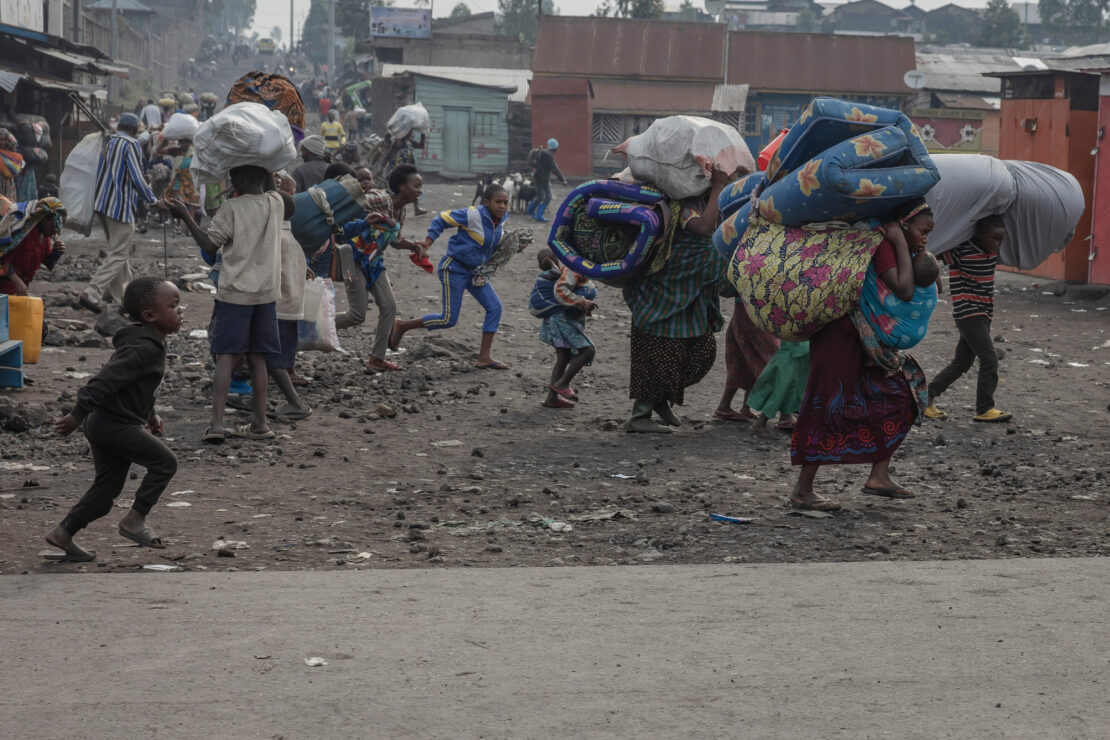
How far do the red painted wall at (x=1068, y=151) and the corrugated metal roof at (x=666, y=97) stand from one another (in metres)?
21.2

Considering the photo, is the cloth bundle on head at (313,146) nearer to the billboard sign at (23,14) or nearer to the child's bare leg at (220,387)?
the child's bare leg at (220,387)


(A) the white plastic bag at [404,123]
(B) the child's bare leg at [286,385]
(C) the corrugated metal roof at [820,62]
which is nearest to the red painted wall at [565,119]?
(C) the corrugated metal roof at [820,62]

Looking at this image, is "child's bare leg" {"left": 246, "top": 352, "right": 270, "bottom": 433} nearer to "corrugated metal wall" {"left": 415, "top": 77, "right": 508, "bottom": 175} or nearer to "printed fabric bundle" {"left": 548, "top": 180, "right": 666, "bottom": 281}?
"printed fabric bundle" {"left": 548, "top": 180, "right": 666, "bottom": 281}

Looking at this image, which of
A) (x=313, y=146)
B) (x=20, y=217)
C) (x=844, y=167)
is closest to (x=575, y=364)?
(x=844, y=167)

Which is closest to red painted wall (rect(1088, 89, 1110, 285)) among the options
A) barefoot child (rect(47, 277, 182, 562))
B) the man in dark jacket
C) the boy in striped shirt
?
the boy in striped shirt

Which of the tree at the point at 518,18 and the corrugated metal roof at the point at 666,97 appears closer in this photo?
the corrugated metal roof at the point at 666,97

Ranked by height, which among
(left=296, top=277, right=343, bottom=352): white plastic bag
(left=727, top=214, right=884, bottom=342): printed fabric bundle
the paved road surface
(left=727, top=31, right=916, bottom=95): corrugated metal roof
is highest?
(left=727, top=31, right=916, bottom=95): corrugated metal roof

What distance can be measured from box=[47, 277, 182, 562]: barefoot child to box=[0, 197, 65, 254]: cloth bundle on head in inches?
167

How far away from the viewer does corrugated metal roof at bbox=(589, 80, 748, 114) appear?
36.9 m

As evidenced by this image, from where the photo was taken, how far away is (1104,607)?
13.7 ft

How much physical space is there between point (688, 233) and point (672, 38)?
3291 cm

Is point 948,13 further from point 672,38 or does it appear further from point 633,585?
point 633,585

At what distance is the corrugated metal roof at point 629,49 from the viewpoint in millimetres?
37469

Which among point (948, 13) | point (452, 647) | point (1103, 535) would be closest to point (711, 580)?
point (452, 647)
